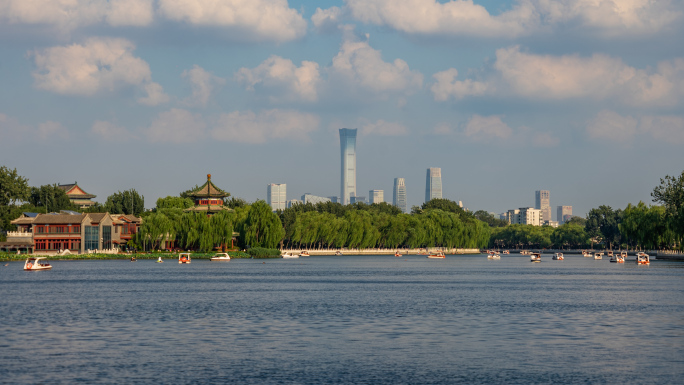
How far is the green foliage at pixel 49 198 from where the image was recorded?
166000 mm

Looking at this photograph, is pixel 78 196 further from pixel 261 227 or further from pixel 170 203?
pixel 261 227

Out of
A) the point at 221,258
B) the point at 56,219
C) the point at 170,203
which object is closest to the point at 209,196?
the point at 170,203

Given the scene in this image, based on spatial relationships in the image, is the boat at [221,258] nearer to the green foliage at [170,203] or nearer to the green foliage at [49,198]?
the green foliage at [170,203]

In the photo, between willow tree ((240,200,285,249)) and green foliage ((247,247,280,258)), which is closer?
willow tree ((240,200,285,249))

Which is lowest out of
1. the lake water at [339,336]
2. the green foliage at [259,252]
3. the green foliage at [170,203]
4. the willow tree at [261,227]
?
the lake water at [339,336]

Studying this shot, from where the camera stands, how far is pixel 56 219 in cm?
13325

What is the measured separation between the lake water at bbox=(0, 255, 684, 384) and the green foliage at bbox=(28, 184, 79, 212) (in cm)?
11218

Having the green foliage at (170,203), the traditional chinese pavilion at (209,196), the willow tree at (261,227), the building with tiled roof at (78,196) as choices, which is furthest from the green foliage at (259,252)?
the building with tiled roof at (78,196)

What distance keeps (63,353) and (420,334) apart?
47.4ft

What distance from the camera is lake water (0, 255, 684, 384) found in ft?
81.6

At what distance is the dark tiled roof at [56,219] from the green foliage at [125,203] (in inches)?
1598

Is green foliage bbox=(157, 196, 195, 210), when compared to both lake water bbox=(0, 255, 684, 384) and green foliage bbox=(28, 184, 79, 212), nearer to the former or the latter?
green foliage bbox=(28, 184, 79, 212)

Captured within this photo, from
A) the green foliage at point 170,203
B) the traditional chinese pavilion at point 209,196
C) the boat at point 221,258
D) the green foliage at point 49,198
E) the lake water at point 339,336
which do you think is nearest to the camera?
the lake water at point 339,336

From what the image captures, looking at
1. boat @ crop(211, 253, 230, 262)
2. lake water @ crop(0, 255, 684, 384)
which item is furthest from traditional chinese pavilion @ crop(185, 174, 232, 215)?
lake water @ crop(0, 255, 684, 384)
